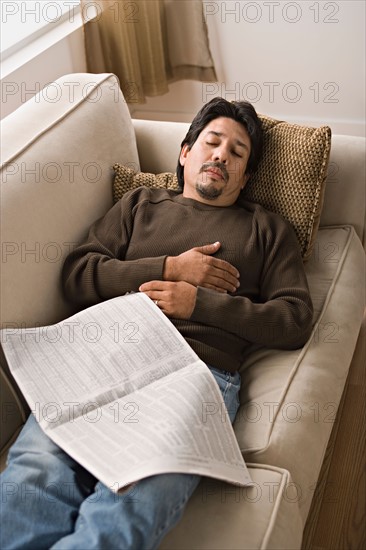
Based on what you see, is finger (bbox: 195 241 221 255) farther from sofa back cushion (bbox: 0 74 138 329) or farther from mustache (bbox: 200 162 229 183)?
sofa back cushion (bbox: 0 74 138 329)

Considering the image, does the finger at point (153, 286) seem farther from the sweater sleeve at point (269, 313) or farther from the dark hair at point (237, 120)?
the dark hair at point (237, 120)

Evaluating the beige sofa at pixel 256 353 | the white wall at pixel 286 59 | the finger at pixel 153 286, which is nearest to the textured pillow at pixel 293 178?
the beige sofa at pixel 256 353

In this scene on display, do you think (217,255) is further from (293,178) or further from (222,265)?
(293,178)

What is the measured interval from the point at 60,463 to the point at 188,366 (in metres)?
0.35

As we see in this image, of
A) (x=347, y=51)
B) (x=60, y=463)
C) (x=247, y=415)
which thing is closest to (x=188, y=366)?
(x=247, y=415)

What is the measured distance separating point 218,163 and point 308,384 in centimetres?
69

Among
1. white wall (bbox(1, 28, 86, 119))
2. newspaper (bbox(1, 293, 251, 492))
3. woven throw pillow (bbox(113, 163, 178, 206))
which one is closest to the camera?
newspaper (bbox(1, 293, 251, 492))

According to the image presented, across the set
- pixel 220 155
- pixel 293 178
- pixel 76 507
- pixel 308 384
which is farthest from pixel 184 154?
pixel 76 507

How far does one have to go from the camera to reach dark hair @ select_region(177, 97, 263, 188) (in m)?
2.04

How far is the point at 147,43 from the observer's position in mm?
3141

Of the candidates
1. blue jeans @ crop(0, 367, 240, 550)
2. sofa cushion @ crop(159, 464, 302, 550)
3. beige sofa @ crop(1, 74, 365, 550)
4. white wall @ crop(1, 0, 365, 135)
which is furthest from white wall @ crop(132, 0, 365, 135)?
blue jeans @ crop(0, 367, 240, 550)

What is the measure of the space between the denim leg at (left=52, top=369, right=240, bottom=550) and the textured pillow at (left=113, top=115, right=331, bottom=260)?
893 mm

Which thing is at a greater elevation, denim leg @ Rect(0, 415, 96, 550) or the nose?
the nose

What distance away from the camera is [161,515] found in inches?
51.8
